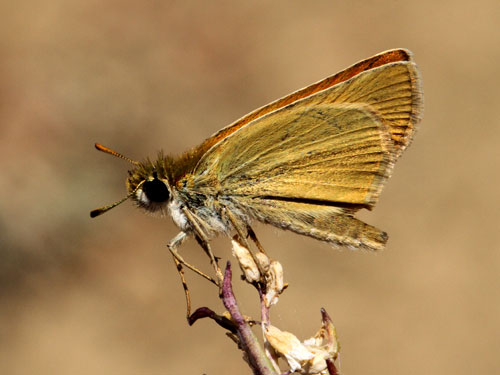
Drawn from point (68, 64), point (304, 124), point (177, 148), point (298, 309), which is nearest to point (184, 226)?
point (304, 124)

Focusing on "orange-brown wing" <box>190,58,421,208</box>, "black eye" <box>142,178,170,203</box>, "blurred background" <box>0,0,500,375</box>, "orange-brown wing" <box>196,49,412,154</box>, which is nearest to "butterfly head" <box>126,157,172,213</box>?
"black eye" <box>142,178,170,203</box>

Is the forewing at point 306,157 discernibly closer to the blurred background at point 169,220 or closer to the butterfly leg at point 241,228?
the butterfly leg at point 241,228

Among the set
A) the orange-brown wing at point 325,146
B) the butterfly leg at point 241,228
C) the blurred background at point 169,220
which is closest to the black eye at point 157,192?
the orange-brown wing at point 325,146

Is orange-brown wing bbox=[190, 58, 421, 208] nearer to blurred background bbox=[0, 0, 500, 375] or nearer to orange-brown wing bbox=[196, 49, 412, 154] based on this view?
orange-brown wing bbox=[196, 49, 412, 154]

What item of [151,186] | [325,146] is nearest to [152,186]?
[151,186]

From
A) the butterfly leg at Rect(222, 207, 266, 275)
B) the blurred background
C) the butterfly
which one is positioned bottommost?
the butterfly leg at Rect(222, 207, 266, 275)

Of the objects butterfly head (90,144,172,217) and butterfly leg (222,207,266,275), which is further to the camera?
butterfly head (90,144,172,217)

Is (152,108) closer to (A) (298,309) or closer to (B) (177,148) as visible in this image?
(B) (177,148)
